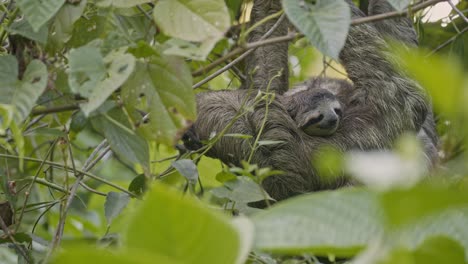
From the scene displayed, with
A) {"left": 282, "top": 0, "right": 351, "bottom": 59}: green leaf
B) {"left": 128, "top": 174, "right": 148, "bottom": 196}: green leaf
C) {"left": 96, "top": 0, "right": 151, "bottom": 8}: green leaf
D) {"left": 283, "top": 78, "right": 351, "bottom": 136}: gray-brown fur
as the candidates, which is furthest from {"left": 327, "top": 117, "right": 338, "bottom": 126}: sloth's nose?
{"left": 96, "top": 0, "right": 151, "bottom": 8}: green leaf

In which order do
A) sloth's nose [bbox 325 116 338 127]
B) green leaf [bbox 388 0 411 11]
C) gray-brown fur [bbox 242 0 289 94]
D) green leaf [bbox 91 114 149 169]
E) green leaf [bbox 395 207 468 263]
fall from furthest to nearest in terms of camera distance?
sloth's nose [bbox 325 116 338 127], gray-brown fur [bbox 242 0 289 94], green leaf [bbox 91 114 149 169], green leaf [bbox 388 0 411 11], green leaf [bbox 395 207 468 263]

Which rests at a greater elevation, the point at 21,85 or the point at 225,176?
the point at 21,85

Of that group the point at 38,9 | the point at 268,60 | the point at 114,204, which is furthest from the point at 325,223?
the point at 268,60

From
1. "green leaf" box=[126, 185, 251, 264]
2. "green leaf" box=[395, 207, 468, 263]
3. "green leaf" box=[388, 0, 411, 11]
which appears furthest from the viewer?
"green leaf" box=[388, 0, 411, 11]

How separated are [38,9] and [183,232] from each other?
194 cm

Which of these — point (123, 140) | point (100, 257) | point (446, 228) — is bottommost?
point (123, 140)

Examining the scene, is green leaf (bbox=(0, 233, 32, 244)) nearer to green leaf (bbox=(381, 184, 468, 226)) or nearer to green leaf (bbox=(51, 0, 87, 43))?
green leaf (bbox=(51, 0, 87, 43))

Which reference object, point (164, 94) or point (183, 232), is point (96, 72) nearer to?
point (164, 94)

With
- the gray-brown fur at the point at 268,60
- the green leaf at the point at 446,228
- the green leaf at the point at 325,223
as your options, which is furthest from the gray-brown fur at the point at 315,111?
the green leaf at the point at 325,223

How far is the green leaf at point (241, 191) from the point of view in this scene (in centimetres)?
361

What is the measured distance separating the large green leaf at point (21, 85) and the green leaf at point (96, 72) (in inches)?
6.6

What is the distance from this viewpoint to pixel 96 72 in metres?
2.98

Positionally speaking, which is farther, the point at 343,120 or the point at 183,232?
the point at 343,120

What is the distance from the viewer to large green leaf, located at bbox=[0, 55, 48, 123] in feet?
9.72
